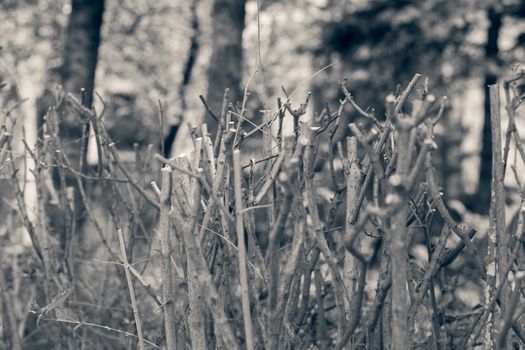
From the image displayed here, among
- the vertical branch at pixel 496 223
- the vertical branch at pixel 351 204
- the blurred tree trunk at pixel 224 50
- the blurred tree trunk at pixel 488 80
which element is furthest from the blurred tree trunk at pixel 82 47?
the blurred tree trunk at pixel 488 80

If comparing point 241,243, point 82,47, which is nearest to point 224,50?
point 82,47

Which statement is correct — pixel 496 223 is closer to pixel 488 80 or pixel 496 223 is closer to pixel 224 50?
pixel 224 50

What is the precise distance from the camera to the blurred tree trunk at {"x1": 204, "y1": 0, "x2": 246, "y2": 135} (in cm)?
640

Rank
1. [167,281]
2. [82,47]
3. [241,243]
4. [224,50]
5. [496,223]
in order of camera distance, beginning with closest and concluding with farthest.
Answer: [241,243]
[167,281]
[496,223]
[224,50]
[82,47]

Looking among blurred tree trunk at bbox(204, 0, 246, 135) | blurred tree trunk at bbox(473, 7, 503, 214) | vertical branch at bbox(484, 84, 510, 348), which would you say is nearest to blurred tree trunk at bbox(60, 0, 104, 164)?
blurred tree trunk at bbox(204, 0, 246, 135)

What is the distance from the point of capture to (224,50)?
6.47 m

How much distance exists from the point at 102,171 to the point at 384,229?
141 centimetres

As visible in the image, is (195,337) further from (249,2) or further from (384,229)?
(249,2)

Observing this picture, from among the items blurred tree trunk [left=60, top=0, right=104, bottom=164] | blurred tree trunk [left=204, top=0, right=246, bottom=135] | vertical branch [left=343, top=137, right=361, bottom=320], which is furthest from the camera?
blurred tree trunk [left=60, top=0, right=104, bottom=164]

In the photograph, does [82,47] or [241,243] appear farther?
[82,47]

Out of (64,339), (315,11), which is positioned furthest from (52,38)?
(64,339)

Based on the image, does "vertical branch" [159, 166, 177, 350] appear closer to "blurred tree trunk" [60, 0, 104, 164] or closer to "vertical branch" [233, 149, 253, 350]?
"vertical branch" [233, 149, 253, 350]

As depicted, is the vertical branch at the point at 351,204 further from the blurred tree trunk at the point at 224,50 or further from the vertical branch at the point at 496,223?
the blurred tree trunk at the point at 224,50

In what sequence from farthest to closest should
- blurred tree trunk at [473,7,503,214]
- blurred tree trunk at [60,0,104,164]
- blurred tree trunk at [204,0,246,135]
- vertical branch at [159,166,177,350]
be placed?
1. blurred tree trunk at [473,7,503,214]
2. blurred tree trunk at [60,0,104,164]
3. blurred tree trunk at [204,0,246,135]
4. vertical branch at [159,166,177,350]
